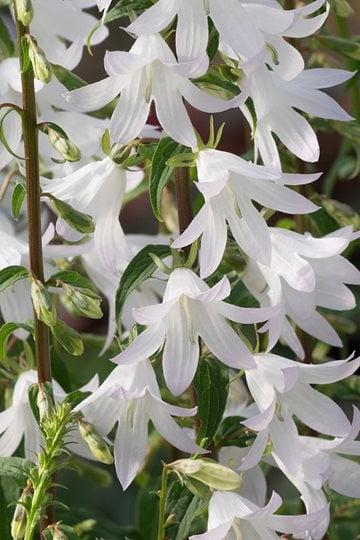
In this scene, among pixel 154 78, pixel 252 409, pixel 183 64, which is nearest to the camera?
pixel 183 64

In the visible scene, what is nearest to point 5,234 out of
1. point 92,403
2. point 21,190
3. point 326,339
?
point 21,190

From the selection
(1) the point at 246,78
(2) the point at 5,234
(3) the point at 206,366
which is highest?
(1) the point at 246,78

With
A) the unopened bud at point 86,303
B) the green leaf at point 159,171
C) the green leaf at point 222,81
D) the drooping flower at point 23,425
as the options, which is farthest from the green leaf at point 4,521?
the green leaf at point 222,81

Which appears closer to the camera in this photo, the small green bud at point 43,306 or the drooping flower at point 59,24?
the small green bud at point 43,306

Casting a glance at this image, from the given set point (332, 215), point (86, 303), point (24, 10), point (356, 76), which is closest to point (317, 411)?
point (86, 303)

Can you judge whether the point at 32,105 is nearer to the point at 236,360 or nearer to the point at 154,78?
the point at 154,78

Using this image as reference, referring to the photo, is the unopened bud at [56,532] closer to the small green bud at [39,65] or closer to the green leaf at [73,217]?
the green leaf at [73,217]
